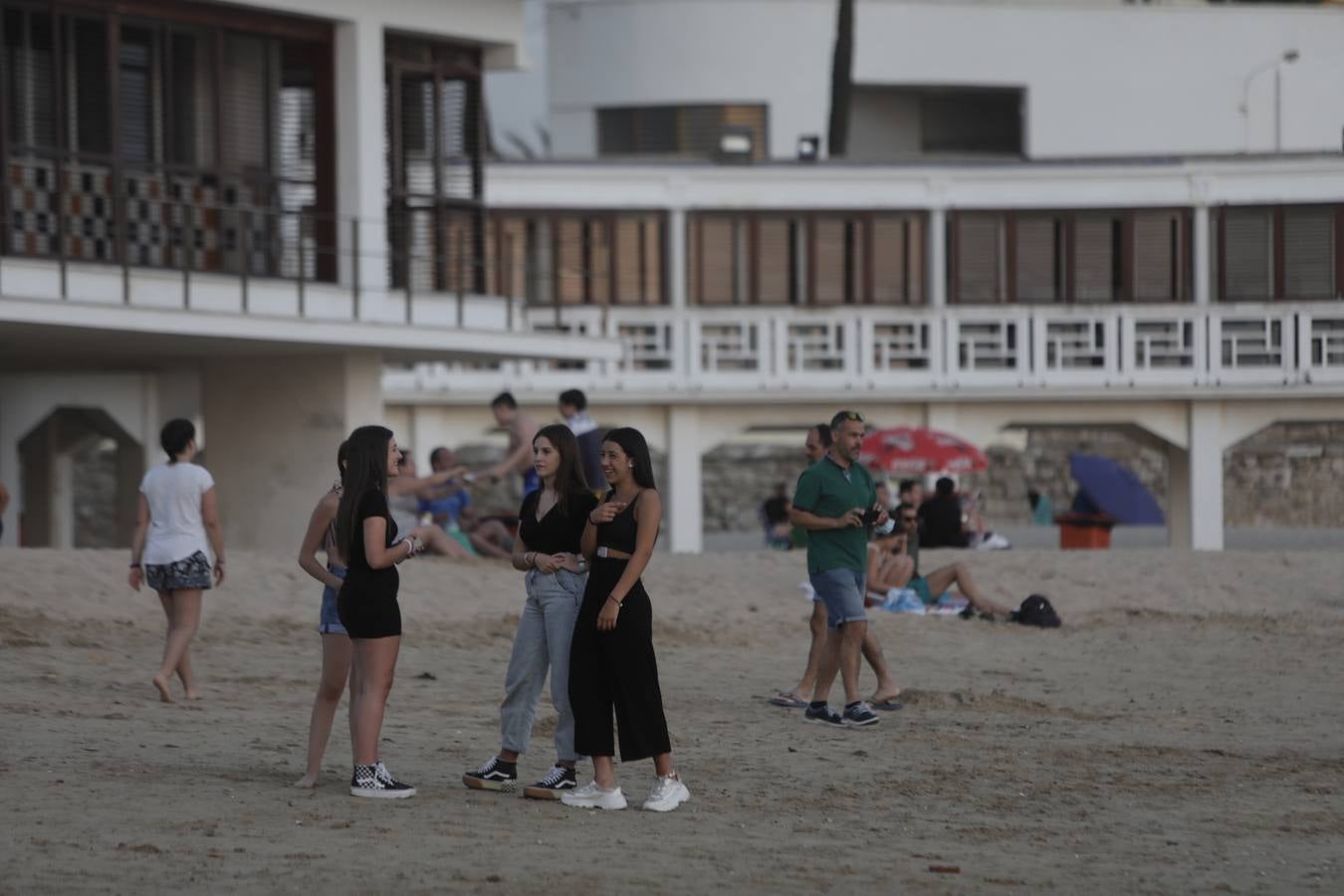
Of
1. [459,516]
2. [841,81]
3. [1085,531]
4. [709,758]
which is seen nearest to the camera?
[709,758]

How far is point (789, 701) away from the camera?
45.8ft

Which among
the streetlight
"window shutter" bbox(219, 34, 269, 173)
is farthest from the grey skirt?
the streetlight

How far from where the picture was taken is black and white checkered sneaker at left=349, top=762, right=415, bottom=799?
32.1ft

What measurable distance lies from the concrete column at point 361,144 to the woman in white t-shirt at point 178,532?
12042mm

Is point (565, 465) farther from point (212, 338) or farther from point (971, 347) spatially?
point (971, 347)

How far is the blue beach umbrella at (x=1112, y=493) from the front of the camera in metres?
33.3

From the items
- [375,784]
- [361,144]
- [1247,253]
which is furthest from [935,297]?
[375,784]

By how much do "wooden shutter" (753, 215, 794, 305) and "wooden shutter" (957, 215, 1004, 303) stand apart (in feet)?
8.50

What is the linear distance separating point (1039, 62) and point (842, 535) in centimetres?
3052

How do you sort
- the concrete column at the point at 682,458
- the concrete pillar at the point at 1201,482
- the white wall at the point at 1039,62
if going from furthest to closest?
1. the white wall at the point at 1039,62
2. the concrete pillar at the point at 1201,482
3. the concrete column at the point at 682,458

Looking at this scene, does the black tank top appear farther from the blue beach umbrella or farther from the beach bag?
the blue beach umbrella

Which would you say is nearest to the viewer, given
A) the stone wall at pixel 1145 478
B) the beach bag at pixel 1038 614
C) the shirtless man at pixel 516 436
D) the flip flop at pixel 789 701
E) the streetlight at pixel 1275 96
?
the flip flop at pixel 789 701

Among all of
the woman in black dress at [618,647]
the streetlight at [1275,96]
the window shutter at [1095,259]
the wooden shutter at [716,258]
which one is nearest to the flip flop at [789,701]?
the woman in black dress at [618,647]

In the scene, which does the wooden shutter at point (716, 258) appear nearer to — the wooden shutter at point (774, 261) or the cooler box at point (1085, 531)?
the wooden shutter at point (774, 261)
